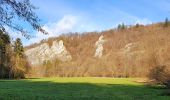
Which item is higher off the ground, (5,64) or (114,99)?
(5,64)

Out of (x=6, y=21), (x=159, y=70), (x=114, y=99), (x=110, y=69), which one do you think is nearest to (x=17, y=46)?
(x=6, y=21)

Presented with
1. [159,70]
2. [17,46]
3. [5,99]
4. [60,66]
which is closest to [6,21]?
[17,46]

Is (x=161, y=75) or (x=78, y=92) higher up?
(x=161, y=75)

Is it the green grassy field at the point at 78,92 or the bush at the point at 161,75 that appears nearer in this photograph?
the green grassy field at the point at 78,92

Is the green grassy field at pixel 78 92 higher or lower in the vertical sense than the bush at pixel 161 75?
lower

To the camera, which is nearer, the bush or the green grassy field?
the green grassy field

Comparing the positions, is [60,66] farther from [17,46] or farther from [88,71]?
[17,46]

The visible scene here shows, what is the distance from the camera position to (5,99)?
25.0 meters

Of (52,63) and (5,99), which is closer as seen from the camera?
(5,99)

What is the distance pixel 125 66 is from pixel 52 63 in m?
27.9

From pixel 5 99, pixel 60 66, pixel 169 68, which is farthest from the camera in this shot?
pixel 60 66

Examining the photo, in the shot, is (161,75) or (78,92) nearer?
(78,92)

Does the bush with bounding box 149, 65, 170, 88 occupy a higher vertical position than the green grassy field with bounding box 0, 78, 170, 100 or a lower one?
higher

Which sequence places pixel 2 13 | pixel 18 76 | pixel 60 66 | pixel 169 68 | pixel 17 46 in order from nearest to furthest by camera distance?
pixel 2 13 → pixel 17 46 → pixel 169 68 → pixel 18 76 → pixel 60 66
